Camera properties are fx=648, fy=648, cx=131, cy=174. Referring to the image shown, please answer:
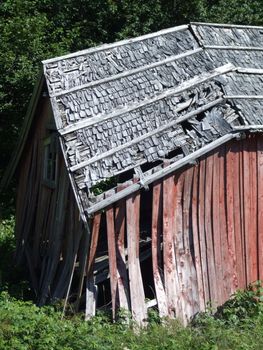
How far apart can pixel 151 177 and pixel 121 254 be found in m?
1.24

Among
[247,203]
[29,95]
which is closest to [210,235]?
[247,203]

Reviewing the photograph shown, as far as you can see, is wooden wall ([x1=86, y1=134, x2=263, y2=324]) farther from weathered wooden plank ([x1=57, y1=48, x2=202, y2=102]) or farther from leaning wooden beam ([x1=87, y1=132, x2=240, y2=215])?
weathered wooden plank ([x1=57, y1=48, x2=202, y2=102])

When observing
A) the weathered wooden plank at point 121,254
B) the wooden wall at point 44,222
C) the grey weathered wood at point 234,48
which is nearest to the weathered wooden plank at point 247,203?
the weathered wooden plank at point 121,254

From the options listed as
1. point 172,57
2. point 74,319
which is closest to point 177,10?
point 172,57

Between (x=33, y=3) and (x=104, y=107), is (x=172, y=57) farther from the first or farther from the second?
(x=33, y=3)

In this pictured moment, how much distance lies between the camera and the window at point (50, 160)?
448 inches

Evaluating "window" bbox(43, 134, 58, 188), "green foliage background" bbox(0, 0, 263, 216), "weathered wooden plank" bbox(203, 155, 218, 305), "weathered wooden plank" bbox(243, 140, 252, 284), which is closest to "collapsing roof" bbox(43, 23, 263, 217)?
"weathered wooden plank" bbox(203, 155, 218, 305)

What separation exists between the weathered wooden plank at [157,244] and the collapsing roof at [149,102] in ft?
1.13

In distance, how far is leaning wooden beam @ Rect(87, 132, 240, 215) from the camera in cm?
943

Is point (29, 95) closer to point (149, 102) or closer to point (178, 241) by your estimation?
point (149, 102)

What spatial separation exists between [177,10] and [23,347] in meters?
13.7

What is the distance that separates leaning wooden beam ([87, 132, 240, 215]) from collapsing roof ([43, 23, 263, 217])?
0.01m

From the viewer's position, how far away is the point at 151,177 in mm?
9680

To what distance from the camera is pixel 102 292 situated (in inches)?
428
